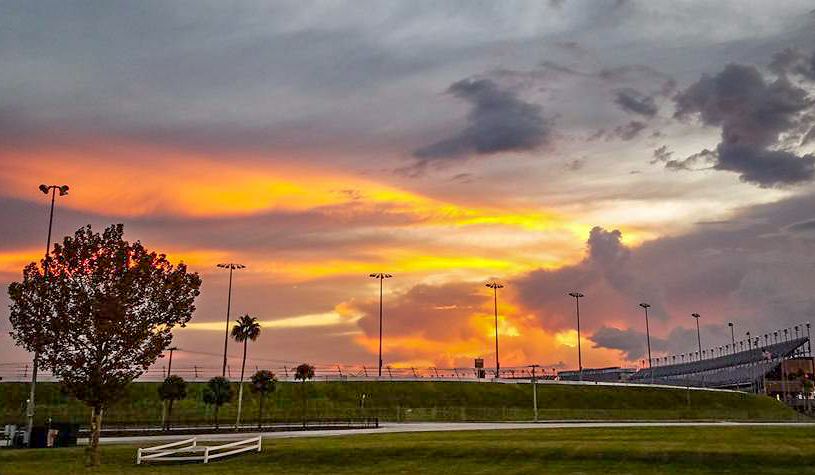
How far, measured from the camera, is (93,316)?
4334cm

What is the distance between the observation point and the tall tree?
4341 centimetres

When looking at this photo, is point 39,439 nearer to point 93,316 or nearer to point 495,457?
point 93,316

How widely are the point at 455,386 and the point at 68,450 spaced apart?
9883 centimetres

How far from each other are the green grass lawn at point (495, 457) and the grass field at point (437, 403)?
151ft

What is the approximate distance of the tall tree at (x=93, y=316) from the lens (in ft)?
142

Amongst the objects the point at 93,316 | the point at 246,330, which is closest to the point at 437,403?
the point at 246,330

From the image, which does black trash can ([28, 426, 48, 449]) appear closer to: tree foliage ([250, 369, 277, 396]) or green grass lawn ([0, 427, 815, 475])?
green grass lawn ([0, 427, 815, 475])

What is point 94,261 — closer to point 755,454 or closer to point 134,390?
point 755,454

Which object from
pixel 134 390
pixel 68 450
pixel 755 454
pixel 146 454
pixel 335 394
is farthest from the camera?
pixel 335 394

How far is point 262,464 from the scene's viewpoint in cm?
4478

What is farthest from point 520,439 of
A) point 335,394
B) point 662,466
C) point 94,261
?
point 335,394

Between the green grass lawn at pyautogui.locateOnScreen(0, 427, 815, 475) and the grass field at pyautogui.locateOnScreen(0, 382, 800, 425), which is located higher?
the grass field at pyautogui.locateOnScreen(0, 382, 800, 425)

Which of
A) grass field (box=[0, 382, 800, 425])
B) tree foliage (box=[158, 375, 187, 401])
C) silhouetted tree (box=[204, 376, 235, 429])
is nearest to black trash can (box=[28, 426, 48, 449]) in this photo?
tree foliage (box=[158, 375, 187, 401])

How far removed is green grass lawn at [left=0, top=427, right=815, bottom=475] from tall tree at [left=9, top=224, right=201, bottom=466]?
5015mm
